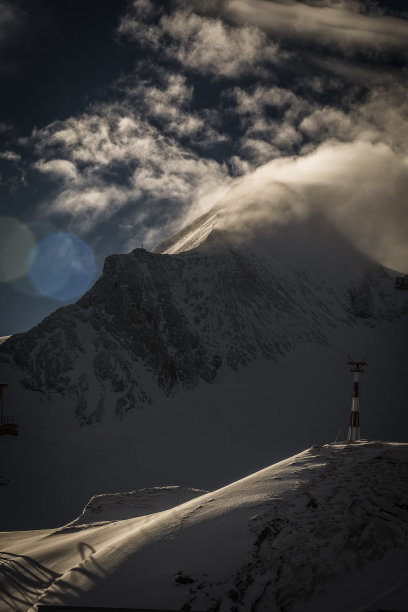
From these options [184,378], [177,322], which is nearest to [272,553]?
[184,378]

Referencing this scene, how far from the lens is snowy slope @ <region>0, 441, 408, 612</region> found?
5.40m

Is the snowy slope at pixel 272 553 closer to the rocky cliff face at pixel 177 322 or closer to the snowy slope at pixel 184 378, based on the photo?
the snowy slope at pixel 184 378

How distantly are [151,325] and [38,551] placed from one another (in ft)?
126

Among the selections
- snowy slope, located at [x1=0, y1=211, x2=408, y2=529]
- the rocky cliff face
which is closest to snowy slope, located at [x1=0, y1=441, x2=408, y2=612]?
snowy slope, located at [x1=0, y1=211, x2=408, y2=529]

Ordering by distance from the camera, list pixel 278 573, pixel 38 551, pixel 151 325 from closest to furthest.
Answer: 1. pixel 278 573
2. pixel 38 551
3. pixel 151 325

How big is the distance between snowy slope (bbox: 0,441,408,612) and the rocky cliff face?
3372 cm

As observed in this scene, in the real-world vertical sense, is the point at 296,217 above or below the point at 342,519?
above

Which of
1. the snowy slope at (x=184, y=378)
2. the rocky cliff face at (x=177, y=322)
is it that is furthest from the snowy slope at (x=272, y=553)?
the rocky cliff face at (x=177, y=322)

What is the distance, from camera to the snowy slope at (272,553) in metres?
5.40

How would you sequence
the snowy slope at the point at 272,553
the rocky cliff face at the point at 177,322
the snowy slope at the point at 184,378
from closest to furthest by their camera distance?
1. the snowy slope at the point at 272,553
2. the snowy slope at the point at 184,378
3. the rocky cliff face at the point at 177,322

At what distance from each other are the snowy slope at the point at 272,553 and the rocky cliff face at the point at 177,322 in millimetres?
33717

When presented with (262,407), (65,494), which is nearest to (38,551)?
(65,494)

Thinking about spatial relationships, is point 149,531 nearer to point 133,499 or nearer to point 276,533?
point 276,533

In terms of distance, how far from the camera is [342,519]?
6.50 m
